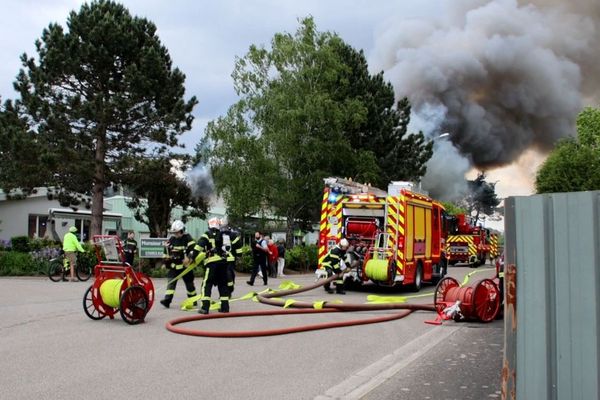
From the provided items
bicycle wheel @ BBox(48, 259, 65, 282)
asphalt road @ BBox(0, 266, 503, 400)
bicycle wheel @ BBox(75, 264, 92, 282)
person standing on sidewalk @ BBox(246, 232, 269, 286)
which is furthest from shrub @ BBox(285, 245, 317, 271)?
asphalt road @ BBox(0, 266, 503, 400)

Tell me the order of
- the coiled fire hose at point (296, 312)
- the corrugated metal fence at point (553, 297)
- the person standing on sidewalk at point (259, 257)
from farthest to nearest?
1. the person standing on sidewalk at point (259, 257)
2. the coiled fire hose at point (296, 312)
3. the corrugated metal fence at point (553, 297)

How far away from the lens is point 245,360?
6.71 m

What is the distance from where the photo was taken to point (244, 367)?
250 inches

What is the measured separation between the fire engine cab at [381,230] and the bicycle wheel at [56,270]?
772 cm

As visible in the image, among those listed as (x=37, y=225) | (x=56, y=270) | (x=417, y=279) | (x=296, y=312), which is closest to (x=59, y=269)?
(x=56, y=270)

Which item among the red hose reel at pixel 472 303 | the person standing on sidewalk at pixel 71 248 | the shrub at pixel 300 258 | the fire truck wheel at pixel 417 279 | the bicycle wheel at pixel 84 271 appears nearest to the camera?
the red hose reel at pixel 472 303

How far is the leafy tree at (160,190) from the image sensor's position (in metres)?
23.8

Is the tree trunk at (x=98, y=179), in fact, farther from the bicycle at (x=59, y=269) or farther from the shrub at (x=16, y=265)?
the bicycle at (x=59, y=269)

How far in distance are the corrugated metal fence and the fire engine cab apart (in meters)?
10.8

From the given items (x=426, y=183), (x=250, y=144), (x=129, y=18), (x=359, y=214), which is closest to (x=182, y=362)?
(x=359, y=214)

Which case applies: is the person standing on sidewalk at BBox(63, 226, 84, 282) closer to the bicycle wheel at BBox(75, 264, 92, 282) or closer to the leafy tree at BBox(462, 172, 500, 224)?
the bicycle wheel at BBox(75, 264, 92, 282)

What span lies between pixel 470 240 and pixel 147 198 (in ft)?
58.5

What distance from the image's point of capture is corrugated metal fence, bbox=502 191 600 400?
9.67 feet

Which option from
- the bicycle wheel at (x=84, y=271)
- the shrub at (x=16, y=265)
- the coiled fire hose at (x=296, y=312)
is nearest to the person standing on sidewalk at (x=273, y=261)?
the bicycle wheel at (x=84, y=271)
